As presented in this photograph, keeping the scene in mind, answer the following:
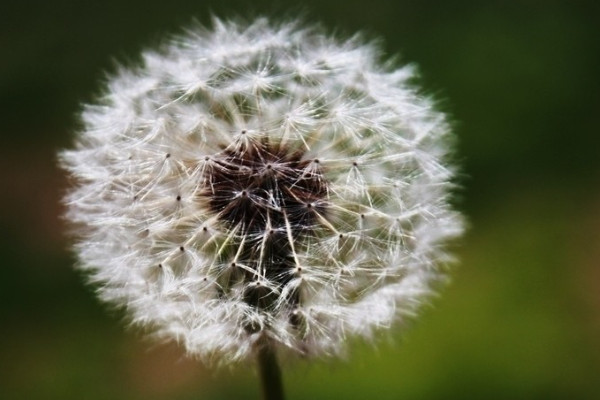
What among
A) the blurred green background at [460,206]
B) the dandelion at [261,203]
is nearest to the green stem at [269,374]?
the dandelion at [261,203]

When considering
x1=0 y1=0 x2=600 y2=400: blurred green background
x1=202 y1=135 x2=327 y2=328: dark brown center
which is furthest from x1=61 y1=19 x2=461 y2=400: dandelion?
x1=0 y1=0 x2=600 y2=400: blurred green background

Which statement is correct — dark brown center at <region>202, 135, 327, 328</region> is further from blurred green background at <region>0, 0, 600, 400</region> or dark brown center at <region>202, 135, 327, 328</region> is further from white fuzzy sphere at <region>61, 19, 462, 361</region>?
blurred green background at <region>0, 0, 600, 400</region>

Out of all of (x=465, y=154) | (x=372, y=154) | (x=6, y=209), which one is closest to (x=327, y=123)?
(x=372, y=154)

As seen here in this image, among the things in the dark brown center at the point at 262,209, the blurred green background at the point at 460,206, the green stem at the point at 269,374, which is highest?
the blurred green background at the point at 460,206

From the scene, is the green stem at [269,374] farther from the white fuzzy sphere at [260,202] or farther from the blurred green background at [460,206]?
the blurred green background at [460,206]

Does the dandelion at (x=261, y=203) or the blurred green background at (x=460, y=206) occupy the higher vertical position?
the blurred green background at (x=460, y=206)

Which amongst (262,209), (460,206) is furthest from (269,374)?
(460,206)

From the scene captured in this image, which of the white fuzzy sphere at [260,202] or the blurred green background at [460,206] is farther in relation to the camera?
the blurred green background at [460,206]
